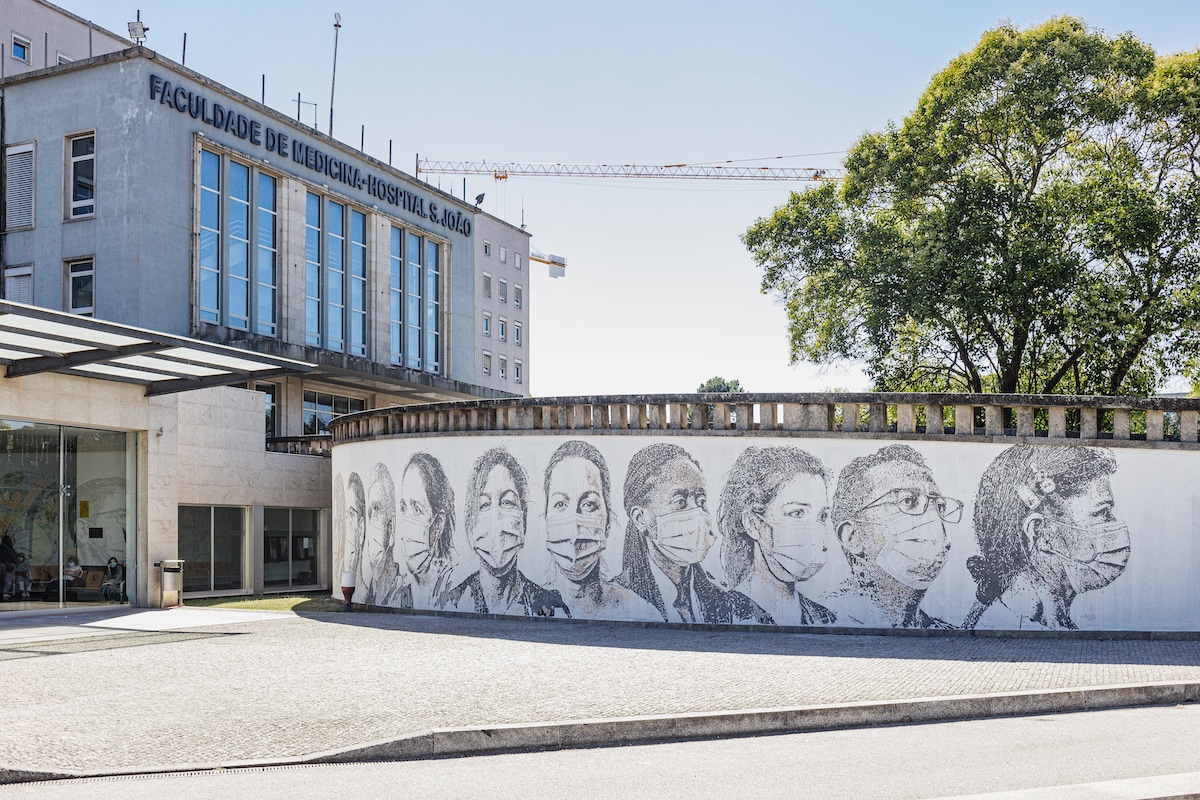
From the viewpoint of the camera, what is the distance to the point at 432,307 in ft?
148

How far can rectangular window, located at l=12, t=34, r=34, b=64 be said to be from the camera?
44281mm

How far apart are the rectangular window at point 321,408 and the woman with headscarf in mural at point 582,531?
2028 centimetres

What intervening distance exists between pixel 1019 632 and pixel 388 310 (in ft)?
97.6

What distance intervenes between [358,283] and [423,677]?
30.8 meters

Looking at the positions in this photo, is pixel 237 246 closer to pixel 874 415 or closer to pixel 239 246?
pixel 239 246

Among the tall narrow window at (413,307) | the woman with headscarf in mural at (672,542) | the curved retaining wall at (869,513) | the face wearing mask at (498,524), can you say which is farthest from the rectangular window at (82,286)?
the woman with headscarf in mural at (672,542)

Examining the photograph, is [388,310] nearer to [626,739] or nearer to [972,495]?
[972,495]

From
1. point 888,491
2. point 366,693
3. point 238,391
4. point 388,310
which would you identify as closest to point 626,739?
point 366,693

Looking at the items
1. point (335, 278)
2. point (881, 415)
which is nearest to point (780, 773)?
point (881, 415)

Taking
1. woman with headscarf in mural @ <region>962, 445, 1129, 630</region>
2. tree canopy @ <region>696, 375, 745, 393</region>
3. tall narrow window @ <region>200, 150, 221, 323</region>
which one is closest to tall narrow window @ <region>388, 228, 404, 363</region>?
tall narrow window @ <region>200, 150, 221, 323</region>

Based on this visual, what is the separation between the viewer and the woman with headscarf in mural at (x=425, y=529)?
18766mm

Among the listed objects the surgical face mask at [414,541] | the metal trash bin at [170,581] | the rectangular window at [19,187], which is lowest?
the metal trash bin at [170,581]

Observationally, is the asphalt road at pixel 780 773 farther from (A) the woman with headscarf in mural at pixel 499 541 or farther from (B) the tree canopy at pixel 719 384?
(B) the tree canopy at pixel 719 384

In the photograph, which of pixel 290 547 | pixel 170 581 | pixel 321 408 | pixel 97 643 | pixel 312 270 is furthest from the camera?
pixel 312 270
